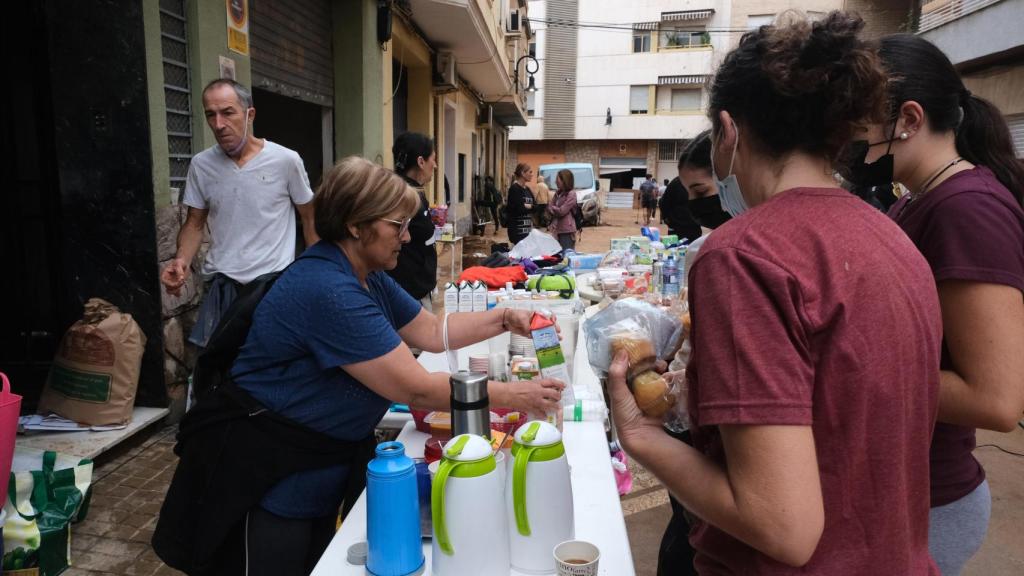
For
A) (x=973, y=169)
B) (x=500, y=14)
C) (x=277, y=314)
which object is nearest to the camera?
(x=973, y=169)

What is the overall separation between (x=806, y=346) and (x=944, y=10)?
44.2 feet

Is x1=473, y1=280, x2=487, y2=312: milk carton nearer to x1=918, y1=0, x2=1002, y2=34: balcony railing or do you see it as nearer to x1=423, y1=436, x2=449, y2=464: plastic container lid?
x1=423, y1=436, x2=449, y2=464: plastic container lid

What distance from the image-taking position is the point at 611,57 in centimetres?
3269

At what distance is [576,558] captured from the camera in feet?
4.14

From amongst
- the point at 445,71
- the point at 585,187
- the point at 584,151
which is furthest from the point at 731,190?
the point at 584,151

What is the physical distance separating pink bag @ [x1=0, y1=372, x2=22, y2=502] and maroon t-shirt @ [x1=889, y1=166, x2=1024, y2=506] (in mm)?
2875

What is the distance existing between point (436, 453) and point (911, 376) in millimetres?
1152

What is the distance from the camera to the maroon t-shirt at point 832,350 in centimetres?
82

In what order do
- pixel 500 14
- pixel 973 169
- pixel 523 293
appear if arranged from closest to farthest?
1. pixel 973 169
2. pixel 523 293
3. pixel 500 14

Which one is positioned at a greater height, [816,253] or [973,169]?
[973,169]

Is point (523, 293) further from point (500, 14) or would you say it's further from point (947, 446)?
point (500, 14)

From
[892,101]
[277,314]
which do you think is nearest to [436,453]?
[277,314]

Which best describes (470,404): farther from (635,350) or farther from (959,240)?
(959,240)

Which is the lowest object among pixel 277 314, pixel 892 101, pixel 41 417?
pixel 41 417
